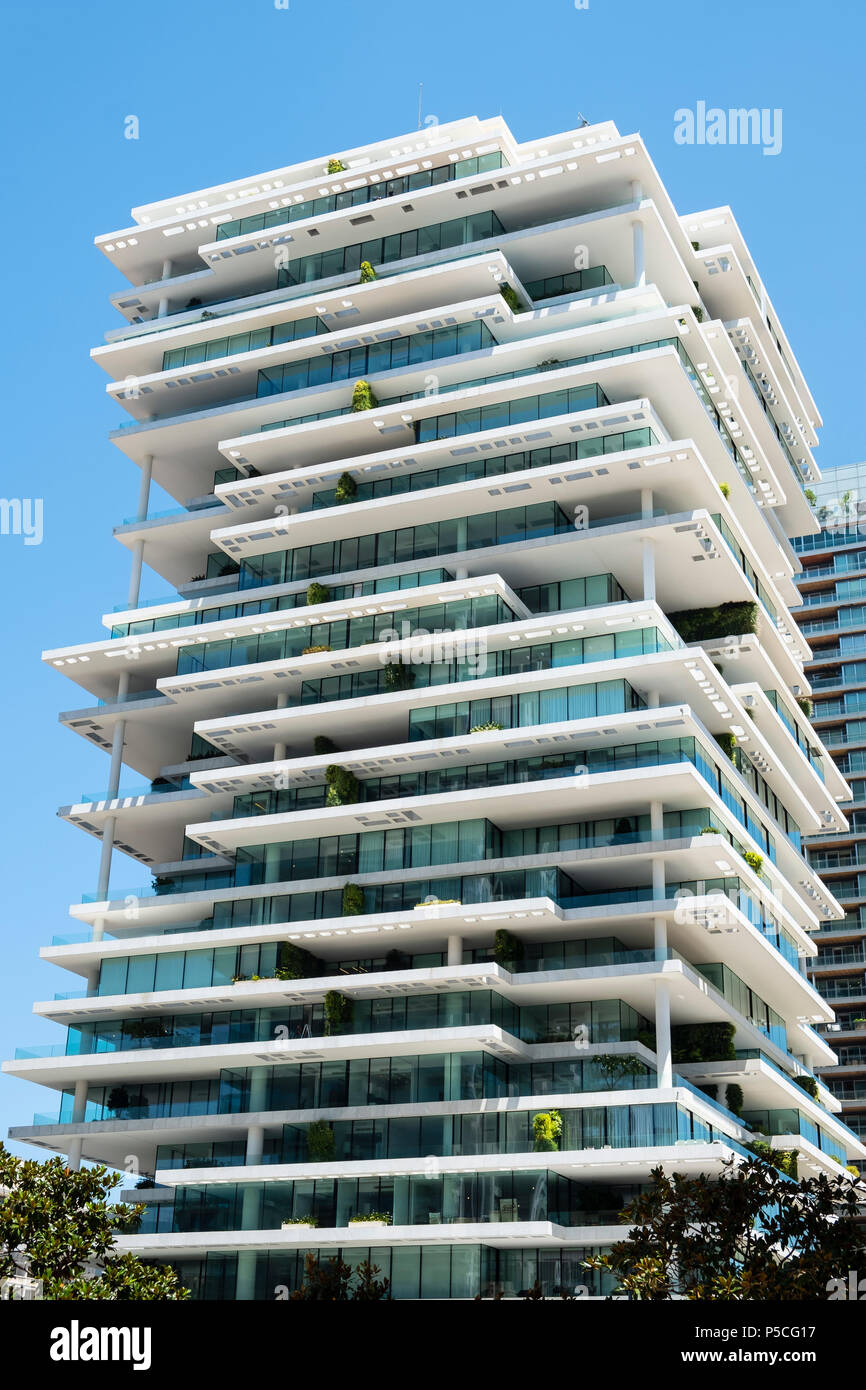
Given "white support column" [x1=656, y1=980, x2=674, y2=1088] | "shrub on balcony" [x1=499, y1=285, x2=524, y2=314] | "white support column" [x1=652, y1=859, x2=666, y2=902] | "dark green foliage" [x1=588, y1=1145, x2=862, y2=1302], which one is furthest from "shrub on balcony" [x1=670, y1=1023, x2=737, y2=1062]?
"shrub on balcony" [x1=499, y1=285, x2=524, y2=314]

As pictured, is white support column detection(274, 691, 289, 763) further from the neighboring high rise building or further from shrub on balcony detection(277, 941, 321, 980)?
the neighboring high rise building

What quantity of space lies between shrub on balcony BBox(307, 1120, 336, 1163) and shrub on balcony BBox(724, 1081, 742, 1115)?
1763 cm

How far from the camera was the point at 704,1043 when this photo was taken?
67.6 meters

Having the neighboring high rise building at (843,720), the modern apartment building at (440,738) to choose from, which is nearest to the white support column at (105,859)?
the modern apartment building at (440,738)

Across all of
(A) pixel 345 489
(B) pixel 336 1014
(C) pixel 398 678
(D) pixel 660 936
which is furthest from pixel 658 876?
(A) pixel 345 489

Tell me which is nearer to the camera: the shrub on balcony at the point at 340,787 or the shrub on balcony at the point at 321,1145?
the shrub on balcony at the point at 321,1145

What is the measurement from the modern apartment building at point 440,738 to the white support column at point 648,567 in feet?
0.51

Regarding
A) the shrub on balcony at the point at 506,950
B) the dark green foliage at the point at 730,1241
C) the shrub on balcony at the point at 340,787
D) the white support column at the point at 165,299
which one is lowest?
the dark green foliage at the point at 730,1241

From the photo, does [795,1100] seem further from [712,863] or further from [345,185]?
[345,185]

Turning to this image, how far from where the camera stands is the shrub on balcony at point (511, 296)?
77.5 m

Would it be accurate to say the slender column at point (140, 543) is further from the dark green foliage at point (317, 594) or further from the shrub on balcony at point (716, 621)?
the shrub on balcony at point (716, 621)

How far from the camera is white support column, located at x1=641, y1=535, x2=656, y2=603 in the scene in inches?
2753

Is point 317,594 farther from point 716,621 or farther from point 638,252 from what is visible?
point 638,252

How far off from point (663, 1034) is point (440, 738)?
16647 mm
